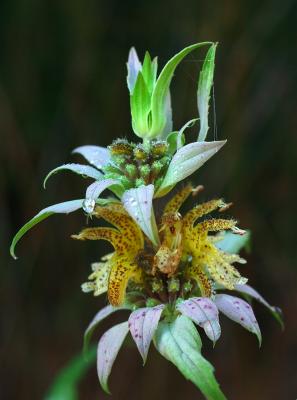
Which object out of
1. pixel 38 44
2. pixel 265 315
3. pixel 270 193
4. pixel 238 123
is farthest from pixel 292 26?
pixel 265 315

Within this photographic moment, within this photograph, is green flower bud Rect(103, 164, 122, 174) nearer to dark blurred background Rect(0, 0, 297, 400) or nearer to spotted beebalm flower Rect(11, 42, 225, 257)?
spotted beebalm flower Rect(11, 42, 225, 257)

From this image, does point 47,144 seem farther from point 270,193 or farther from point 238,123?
point 270,193

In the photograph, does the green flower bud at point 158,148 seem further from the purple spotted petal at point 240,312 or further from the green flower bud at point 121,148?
the purple spotted petal at point 240,312

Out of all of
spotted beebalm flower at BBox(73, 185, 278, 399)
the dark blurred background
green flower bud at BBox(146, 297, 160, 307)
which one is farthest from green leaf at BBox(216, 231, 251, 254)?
the dark blurred background

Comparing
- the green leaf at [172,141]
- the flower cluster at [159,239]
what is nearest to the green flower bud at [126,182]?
the flower cluster at [159,239]

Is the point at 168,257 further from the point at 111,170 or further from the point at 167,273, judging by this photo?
the point at 111,170

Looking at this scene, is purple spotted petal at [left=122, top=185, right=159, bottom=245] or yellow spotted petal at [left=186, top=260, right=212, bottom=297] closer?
purple spotted petal at [left=122, top=185, right=159, bottom=245]
